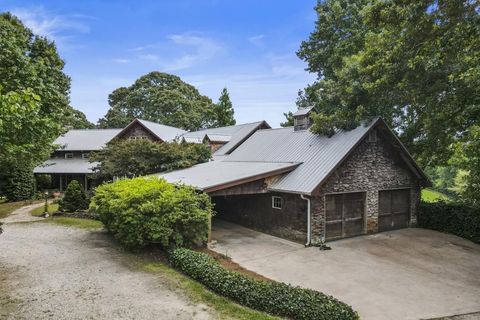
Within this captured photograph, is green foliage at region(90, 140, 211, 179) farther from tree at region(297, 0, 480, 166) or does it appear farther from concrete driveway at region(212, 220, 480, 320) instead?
tree at region(297, 0, 480, 166)

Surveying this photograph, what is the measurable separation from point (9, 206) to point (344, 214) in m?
26.9

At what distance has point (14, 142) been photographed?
58.2 ft

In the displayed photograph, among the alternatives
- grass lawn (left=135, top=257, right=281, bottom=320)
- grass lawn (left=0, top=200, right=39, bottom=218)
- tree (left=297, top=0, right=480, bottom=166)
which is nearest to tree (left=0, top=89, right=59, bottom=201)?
grass lawn (left=0, top=200, right=39, bottom=218)

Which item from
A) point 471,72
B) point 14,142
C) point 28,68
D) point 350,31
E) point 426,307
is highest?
point 350,31

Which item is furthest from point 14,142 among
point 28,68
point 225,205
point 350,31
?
point 350,31

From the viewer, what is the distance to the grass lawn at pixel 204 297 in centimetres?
866

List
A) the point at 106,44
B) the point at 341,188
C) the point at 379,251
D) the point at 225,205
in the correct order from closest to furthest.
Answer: the point at 379,251 < the point at 341,188 < the point at 106,44 < the point at 225,205

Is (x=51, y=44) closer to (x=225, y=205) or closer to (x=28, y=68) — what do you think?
(x=28, y=68)

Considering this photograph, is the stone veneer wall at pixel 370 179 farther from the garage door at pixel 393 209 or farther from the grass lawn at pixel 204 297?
the grass lawn at pixel 204 297

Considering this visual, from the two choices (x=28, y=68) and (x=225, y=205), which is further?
(x=225, y=205)

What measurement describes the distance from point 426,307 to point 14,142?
63.4 ft

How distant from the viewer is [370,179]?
56.4 ft

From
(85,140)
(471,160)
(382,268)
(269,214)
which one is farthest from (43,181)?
(471,160)

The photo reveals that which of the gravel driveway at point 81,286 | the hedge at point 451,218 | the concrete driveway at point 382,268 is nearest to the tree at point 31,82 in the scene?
the gravel driveway at point 81,286
